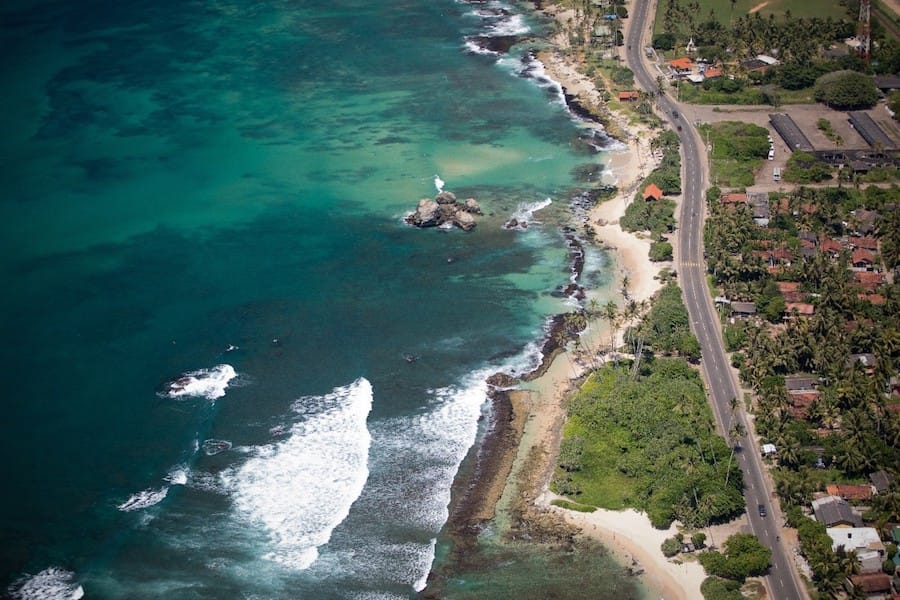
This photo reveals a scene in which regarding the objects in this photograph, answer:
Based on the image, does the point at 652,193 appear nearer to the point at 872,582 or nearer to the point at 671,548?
the point at 671,548

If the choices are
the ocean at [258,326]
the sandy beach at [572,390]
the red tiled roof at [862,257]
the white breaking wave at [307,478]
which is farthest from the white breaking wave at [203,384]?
the red tiled roof at [862,257]

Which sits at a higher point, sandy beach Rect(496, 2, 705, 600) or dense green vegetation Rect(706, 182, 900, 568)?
dense green vegetation Rect(706, 182, 900, 568)

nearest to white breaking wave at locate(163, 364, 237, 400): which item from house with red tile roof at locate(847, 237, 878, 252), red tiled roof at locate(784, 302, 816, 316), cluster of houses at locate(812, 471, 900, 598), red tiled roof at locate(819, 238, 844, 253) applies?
cluster of houses at locate(812, 471, 900, 598)

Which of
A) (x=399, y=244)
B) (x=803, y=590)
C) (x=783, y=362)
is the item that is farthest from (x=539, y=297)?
(x=803, y=590)

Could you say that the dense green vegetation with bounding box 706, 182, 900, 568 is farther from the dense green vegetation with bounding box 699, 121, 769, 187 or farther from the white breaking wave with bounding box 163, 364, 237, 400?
the white breaking wave with bounding box 163, 364, 237, 400

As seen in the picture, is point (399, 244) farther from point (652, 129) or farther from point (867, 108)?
point (867, 108)

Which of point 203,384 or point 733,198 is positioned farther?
point 733,198

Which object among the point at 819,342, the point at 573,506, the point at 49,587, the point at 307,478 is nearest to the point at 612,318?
the point at 819,342
